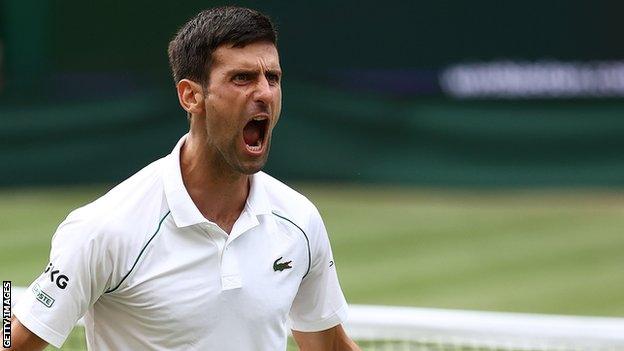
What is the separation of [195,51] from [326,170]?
1067 centimetres

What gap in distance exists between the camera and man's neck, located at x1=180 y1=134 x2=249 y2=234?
369 cm

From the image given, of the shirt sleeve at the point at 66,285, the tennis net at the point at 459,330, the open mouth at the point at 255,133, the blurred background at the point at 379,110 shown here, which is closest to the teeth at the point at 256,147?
the open mouth at the point at 255,133

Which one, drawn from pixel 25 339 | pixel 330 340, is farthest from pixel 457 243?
pixel 25 339

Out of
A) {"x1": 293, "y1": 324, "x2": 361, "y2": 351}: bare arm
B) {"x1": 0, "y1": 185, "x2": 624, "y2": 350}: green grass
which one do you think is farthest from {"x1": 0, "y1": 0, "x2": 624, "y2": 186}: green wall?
{"x1": 293, "y1": 324, "x2": 361, "y2": 351}: bare arm

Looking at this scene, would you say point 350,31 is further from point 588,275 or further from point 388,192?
point 588,275

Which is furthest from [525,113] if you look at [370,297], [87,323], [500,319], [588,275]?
[87,323]

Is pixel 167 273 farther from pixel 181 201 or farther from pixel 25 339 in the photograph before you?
pixel 25 339

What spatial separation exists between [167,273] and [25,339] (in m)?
0.40

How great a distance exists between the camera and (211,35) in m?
3.53

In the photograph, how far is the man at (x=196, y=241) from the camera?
349cm

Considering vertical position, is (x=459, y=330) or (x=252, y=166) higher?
(x=252, y=166)

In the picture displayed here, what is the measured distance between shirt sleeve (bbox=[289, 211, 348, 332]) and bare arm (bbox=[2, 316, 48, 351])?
2.65ft

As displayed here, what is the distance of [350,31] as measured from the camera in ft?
46.6

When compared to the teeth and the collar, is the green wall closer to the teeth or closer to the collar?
the collar
